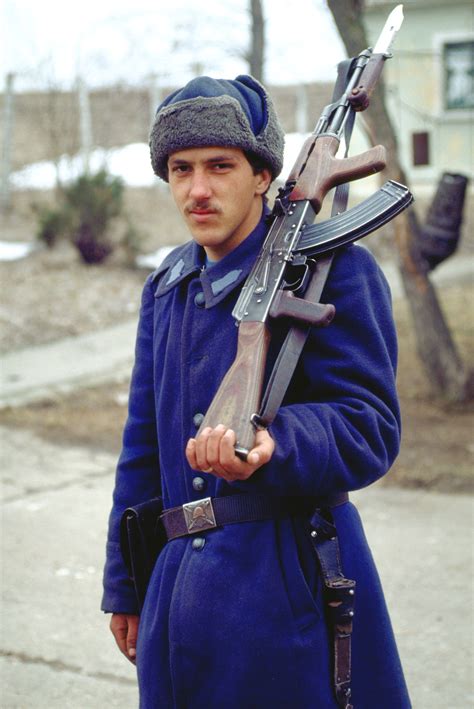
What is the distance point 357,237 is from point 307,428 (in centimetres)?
40

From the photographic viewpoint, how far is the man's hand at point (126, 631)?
2.51 metres

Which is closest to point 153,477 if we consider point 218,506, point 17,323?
point 218,506

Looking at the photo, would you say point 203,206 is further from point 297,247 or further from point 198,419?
point 198,419

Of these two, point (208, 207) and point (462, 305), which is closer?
point (208, 207)

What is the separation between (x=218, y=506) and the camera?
221cm

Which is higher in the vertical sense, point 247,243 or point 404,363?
point 247,243

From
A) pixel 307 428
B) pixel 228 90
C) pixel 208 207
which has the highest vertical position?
pixel 228 90

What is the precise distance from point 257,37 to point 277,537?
33.6 ft

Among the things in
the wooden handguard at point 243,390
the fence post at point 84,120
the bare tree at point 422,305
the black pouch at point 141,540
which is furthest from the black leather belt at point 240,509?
the fence post at point 84,120

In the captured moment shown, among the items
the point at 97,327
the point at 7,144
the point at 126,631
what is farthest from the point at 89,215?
the point at 126,631

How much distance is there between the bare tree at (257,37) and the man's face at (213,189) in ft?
31.7

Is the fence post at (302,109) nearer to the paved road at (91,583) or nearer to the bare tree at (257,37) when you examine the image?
the bare tree at (257,37)

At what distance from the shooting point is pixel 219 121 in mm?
2182

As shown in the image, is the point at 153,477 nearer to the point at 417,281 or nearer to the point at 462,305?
the point at 417,281
